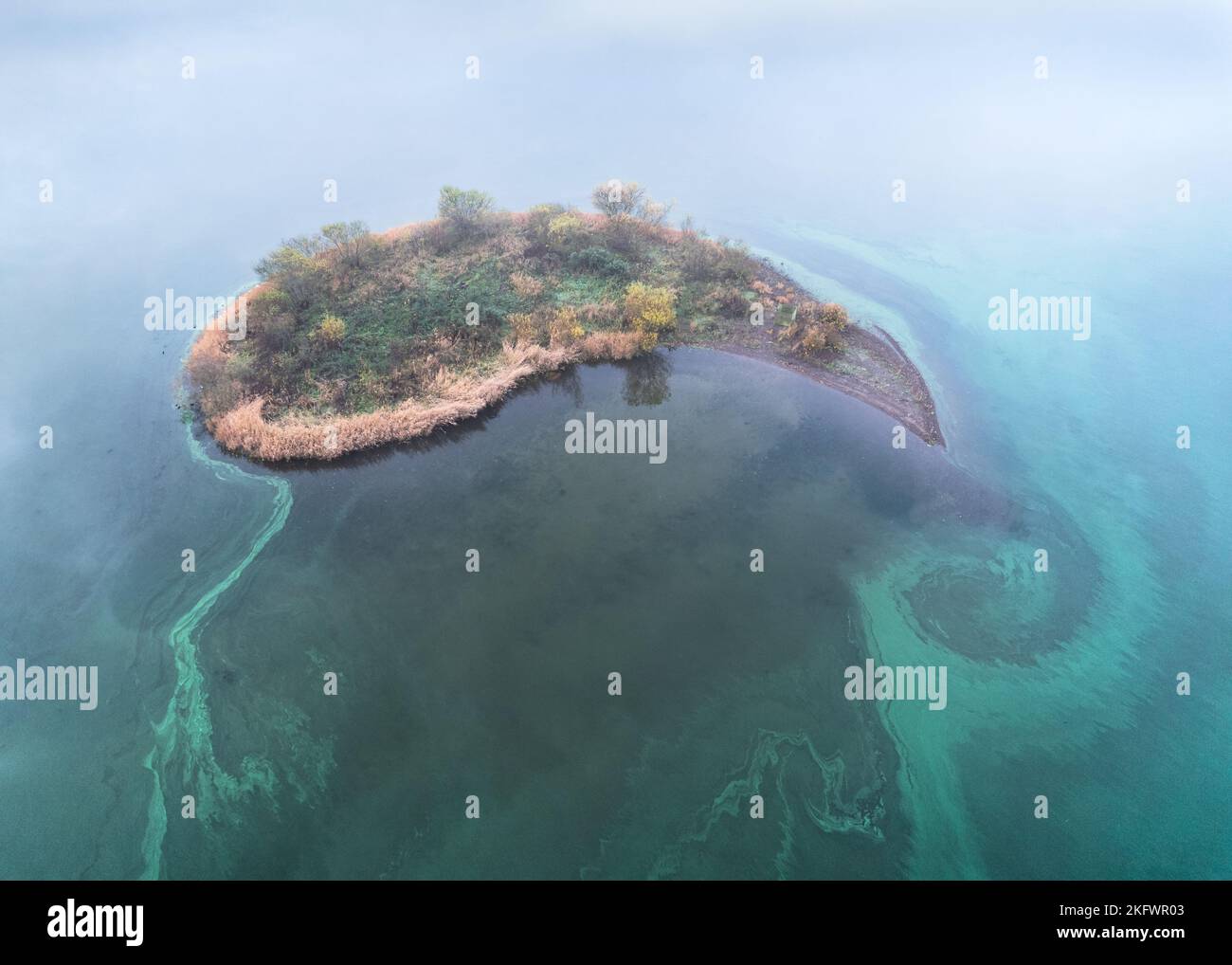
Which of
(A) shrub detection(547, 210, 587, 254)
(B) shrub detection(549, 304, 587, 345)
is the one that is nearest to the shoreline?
(B) shrub detection(549, 304, 587, 345)

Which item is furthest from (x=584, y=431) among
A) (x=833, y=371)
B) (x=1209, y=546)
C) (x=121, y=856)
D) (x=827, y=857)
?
(x=1209, y=546)

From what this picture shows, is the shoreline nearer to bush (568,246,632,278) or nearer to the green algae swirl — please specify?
bush (568,246,632,278)

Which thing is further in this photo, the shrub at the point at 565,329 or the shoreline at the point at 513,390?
the shrub at the point at 565,329

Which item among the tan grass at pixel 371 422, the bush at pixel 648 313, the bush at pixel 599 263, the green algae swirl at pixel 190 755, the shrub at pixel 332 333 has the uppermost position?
the bush at pixel 599 263

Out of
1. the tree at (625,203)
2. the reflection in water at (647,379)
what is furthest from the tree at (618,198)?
the reflection in water at (647,379)

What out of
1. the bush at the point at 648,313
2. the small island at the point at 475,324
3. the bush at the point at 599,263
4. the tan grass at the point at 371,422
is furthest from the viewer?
the bush at the point at 599,263

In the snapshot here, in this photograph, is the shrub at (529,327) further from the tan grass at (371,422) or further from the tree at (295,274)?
the tree at (295,274)
